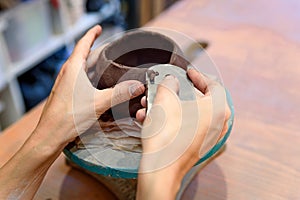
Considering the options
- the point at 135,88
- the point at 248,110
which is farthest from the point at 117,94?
the point at 248,110

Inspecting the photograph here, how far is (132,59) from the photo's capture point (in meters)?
0.58

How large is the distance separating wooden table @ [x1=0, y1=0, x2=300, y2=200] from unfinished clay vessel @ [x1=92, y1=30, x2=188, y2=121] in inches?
7.1

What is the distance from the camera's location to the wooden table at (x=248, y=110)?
1.90 feet

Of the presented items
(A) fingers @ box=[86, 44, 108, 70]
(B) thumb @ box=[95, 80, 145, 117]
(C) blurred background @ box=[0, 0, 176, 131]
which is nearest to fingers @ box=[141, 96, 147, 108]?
(B) thumb @ box=[95, 80, 145, 117]

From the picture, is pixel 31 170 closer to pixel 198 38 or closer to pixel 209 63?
pixel 209 63

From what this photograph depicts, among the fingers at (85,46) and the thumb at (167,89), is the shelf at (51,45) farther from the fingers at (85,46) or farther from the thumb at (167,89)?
the thumb at (167,89)

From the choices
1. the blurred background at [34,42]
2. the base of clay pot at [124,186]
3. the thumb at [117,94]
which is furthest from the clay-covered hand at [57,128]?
the blurred background at [34,42]

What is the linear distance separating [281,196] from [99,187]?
0.30 meters

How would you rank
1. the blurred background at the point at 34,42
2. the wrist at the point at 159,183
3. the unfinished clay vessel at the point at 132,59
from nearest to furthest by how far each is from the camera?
the wrist at the point at 159,183, the unfinished clay vessel at the point at 132,59, the blurred background at the point at 34,42

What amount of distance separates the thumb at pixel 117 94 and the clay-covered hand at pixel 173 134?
0.03m

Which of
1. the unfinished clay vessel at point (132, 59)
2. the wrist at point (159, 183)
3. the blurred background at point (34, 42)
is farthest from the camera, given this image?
the blurred background at point (34, 42)

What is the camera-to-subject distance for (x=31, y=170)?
49 cm

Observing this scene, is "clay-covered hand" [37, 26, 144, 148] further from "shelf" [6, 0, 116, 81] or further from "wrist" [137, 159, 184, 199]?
"shelf" [6, 0, 116, 81]

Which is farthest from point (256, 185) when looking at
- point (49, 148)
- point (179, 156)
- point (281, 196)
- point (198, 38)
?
point (198, 38)
